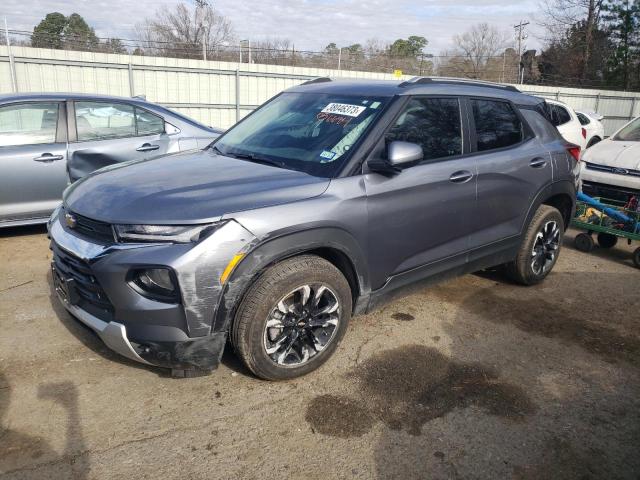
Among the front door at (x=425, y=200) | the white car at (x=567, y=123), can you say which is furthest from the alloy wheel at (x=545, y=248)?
the white car at (x=567, y=123)

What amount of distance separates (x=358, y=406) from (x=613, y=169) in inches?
201

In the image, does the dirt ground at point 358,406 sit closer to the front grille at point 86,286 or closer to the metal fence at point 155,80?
the front grille at point 86,286

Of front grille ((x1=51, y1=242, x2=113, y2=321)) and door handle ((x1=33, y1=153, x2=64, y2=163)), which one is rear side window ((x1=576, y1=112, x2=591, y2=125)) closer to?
door handle ((x1=33, y1=153, x2=64, y2=163))

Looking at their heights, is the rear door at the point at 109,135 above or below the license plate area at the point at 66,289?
above

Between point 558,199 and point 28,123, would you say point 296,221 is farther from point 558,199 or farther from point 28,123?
point 28,123

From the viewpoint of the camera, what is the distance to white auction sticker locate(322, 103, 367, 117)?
3598 millimetres

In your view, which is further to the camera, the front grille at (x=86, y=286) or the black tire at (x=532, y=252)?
the black tire at (x=532, y=252)

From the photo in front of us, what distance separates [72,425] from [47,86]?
36.7ft

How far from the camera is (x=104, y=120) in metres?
6.01

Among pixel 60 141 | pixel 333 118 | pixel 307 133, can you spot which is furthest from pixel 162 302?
pixel 60 141

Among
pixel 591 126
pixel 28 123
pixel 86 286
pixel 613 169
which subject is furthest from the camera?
pixel 591 126

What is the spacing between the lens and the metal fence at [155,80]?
Result: 37.7ft

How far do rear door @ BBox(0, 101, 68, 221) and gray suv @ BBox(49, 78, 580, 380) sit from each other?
238 centimetres

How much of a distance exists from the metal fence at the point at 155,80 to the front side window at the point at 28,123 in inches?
250
